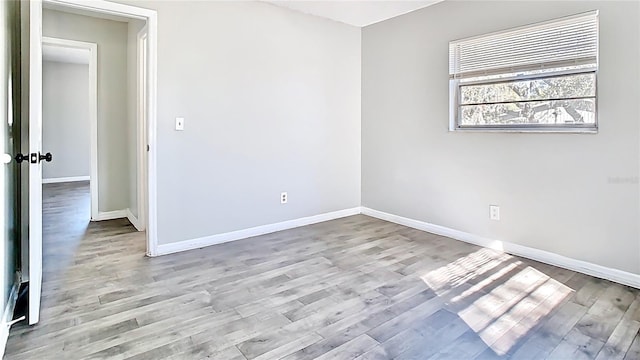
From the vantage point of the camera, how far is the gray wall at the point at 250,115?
3.22 m

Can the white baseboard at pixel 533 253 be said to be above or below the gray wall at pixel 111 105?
below

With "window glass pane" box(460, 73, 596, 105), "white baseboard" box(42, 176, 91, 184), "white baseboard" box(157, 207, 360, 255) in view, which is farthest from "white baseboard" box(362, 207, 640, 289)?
"white baseboard" box(42, 176, 91, 184)

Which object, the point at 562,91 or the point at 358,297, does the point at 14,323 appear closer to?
the point at 358,297

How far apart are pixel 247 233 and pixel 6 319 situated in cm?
201

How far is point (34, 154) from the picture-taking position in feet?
6.40

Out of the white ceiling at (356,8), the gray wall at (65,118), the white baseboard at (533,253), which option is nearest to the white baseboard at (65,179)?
the gray wall at (65,118)

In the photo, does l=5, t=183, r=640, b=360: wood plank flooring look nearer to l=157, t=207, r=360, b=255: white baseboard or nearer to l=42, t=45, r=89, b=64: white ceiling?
Answer: l=157, t=207, r=360, b=255: white baseboard

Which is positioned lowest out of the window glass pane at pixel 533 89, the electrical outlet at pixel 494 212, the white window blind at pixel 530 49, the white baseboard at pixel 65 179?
the electrical outlet at pixel 494 212

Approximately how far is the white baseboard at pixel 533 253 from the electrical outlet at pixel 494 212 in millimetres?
208

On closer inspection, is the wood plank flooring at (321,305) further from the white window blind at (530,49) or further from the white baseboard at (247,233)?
the white window blind at (530,49)

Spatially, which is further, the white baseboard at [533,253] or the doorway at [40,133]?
the white baseboard at [533,253]

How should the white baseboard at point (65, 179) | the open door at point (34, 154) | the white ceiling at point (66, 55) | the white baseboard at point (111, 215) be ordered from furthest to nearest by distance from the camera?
the white baseboard at point (65, 179), the white ceiling at point (66, 55), the white baseboard at point (111, 215), the open door at point (34, 154)

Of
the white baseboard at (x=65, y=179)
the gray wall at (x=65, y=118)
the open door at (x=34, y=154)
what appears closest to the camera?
the open door at (x=34, y=154)

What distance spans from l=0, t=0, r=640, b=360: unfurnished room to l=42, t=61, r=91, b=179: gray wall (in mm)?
3258
